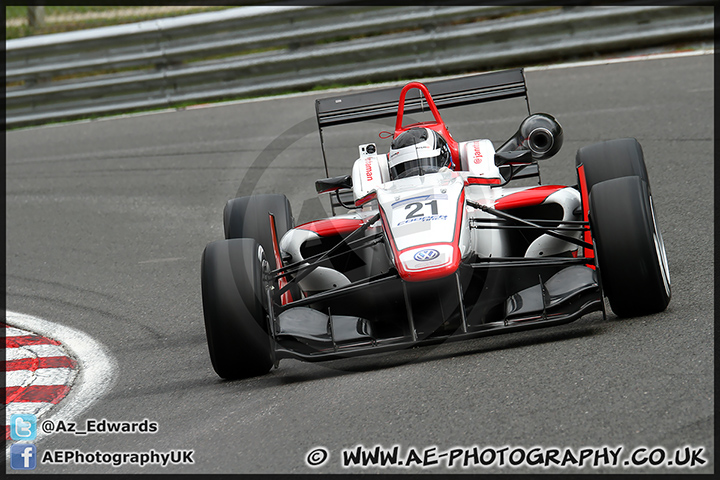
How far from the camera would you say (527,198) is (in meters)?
5.74

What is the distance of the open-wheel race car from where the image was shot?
16.1ft

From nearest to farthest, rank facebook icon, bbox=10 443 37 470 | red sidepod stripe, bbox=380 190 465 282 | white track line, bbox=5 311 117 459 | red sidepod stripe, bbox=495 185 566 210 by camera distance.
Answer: facebook icon, bbox=10 443 37 470
red sidepod stripe, bbox=380 190 465 282
white track line, bbox=5 311 117 459
red sidepod stripe, bbox=495 185 566 210

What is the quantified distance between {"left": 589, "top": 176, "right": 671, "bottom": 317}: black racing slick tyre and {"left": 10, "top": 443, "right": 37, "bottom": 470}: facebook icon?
304 centimetres

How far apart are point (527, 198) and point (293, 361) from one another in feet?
5.67

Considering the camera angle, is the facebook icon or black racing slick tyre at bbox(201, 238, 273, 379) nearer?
the facebook icon

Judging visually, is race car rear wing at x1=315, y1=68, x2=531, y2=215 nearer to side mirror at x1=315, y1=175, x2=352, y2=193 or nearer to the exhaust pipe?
side mirror at x1=315, y1=175, x2=352, y2=193

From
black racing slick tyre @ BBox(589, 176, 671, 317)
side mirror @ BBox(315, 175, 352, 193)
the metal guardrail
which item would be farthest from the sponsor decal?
the metal guardrail

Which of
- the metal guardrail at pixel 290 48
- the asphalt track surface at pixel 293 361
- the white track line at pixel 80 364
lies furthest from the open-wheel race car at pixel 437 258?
the metal guardrail at pixel 290 48

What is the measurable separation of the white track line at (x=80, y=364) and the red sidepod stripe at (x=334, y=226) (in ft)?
5.07

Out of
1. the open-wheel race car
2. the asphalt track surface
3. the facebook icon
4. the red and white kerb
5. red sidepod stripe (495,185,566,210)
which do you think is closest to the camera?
the asphalt track surface

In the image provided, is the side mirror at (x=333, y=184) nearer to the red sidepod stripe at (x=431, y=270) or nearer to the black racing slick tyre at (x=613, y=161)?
the red sidepod stripe at (x=431, y=270)

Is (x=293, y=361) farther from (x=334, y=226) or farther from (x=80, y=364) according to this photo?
(x=80, y=364)

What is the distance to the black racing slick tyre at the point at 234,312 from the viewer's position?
16.3ft

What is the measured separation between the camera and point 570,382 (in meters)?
4.25
